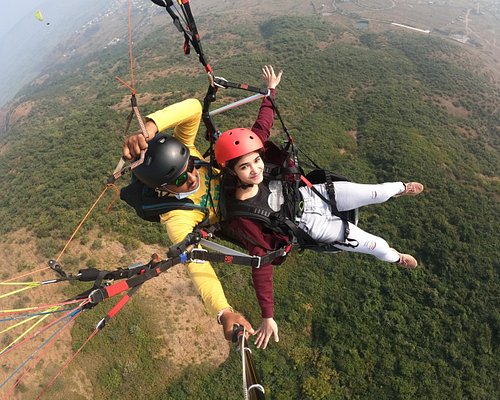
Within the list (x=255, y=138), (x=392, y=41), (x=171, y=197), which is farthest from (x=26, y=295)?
(x=392, y=41)

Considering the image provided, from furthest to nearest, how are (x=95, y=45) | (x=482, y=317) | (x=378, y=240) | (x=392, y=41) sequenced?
(x=95, y=45)
(x=392, y=41)
(x=482, y=317)
(x=378, y=240)

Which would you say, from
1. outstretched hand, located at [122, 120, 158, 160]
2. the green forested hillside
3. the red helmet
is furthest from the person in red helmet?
the green forested hillside

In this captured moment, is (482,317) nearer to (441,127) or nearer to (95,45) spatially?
(441,127)

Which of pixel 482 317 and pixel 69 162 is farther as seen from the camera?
pixel 69 162

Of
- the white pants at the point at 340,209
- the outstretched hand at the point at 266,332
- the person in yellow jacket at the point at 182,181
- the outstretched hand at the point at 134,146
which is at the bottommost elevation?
the white pants at the point at 340,209

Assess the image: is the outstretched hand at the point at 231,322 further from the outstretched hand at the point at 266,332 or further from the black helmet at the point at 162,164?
the black helmet at the point at 162,164

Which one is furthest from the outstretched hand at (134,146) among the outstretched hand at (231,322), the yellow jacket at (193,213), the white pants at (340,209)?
the white pants at (340,209)

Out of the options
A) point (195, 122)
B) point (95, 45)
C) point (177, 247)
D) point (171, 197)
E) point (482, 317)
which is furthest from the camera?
point (95, 45)

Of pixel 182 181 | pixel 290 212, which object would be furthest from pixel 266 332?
pixel 182 181
